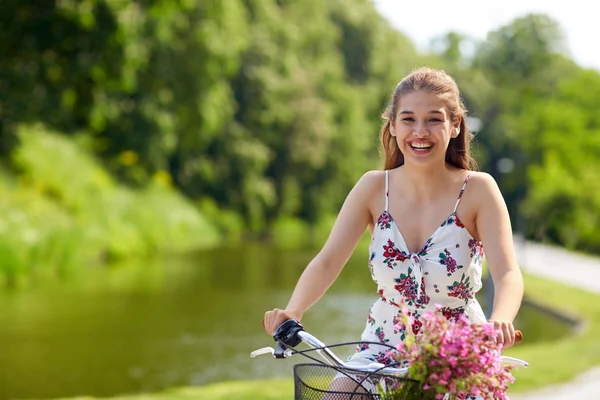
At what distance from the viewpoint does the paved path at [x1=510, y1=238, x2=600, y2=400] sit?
8.02 m

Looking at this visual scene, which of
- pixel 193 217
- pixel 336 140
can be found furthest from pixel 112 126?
pixel 336 140

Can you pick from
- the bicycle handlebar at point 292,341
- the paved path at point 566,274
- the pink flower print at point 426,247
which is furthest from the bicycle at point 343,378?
the paved path at point 566,274

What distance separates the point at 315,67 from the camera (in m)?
42.3

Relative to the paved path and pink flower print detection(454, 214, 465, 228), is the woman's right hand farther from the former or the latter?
the paved path

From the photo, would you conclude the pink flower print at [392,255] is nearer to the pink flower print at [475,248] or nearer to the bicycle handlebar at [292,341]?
the pink flower print at [475,248]

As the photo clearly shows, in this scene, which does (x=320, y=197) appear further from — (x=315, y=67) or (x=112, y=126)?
(x=112, y=126)

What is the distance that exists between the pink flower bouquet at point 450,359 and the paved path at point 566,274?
557 cm

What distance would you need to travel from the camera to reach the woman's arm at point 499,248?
289 centimetres

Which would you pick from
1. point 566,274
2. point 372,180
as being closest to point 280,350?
point 372,180

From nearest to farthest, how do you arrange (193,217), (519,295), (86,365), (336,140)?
(519,295) → (86,365) → (193,217) → (336,140)

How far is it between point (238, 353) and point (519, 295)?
10.2 meters

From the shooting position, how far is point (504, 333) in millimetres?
2605

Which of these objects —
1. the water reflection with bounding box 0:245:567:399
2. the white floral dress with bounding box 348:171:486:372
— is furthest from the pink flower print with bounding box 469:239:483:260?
the water reflection with bounding box 0:245:567:399

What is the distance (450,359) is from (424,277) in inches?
25.3
